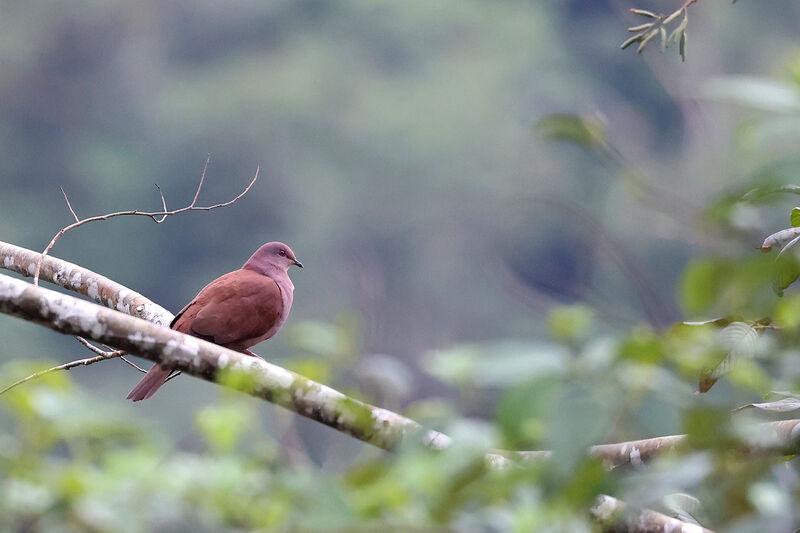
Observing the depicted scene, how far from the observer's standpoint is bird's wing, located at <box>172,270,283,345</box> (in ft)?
11.1

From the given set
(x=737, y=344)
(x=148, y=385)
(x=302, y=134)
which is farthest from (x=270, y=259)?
(x=302, y=134)

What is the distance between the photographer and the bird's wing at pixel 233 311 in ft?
11.1

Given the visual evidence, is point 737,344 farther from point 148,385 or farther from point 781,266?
point 148,385

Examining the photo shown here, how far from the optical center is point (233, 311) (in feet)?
11.4

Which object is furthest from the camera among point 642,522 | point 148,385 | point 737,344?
point 148,385

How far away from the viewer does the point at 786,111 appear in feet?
2.54

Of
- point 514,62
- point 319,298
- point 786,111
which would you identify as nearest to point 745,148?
point 786,111

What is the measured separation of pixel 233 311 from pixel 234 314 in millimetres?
11

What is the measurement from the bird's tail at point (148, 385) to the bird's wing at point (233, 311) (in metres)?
0.17

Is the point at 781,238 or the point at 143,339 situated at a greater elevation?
the point at 781,238

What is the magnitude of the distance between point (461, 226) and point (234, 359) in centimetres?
1845

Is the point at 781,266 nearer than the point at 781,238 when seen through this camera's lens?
Yes

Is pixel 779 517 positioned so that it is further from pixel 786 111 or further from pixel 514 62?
pixel 514 62

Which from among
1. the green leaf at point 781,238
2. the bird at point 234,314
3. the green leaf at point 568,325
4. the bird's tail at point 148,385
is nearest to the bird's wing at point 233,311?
the bird at point 234,314
